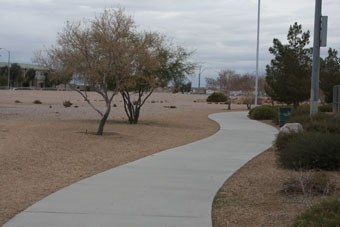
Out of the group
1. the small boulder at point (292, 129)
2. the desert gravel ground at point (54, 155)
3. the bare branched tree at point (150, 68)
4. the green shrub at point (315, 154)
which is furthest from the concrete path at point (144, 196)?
the bare branched tree at point (150, 68)

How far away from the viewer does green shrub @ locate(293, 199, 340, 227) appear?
5.42m

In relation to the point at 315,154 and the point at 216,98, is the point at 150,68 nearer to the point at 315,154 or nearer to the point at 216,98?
the point at 315,154

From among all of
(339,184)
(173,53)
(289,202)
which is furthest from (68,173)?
(173,53)

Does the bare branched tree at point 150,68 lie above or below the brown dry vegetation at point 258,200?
above

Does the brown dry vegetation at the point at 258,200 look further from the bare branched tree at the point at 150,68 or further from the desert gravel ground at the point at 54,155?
the bare branched tree at the point at 150,68

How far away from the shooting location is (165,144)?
54.5ft

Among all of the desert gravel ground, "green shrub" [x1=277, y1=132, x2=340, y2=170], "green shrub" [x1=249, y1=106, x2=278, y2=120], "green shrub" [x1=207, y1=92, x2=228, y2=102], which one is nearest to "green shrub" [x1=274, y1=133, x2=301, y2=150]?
"green shrub" [x1=277, y1=132, x2=340, y2=170]

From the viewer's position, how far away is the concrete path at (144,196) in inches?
257

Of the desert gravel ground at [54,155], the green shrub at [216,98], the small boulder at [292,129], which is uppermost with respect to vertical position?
the green shrub at [216,98]

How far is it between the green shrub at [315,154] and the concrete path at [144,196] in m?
1.27

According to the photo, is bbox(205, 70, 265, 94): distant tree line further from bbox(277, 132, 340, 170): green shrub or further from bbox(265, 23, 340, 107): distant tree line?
bbox(277, 132, 340, 170): green shrub

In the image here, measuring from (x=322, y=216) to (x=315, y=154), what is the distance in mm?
5418

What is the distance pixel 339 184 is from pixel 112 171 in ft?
15.2

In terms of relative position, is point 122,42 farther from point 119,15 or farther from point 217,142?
point 217,142
